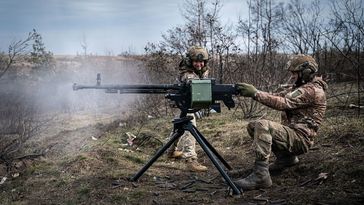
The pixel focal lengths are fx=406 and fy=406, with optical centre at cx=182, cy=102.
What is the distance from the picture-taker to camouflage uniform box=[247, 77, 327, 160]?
207 inches

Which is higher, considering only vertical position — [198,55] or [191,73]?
[198,55]

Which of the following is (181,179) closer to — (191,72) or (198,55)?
(191,72)

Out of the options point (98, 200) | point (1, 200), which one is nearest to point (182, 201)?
point (98, 200)

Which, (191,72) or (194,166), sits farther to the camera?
(191,72)

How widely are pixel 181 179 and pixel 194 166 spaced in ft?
1.82

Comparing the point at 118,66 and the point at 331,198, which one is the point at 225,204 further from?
the point at 118,66

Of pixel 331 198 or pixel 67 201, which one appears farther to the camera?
pixel 67 201

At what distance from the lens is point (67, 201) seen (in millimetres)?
5469

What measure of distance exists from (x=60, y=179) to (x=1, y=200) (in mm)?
896

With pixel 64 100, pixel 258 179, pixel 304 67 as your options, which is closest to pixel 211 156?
pixel 258 179

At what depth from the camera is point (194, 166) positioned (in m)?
6.79

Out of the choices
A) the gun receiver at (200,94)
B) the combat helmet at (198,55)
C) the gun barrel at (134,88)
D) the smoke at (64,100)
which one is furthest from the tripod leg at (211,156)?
the smoke at (64,100)

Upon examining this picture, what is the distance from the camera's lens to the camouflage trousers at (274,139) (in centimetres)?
528

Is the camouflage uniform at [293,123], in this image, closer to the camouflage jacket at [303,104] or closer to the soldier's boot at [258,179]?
the camouflage jacket at [303,104]
